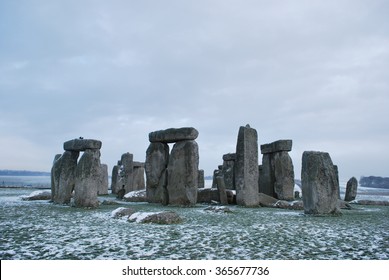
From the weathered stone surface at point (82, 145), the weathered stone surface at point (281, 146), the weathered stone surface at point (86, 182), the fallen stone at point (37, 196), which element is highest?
the weathered stone surface at point (281, 146)

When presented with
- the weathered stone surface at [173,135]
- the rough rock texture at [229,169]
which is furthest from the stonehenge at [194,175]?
the rough rock texture at [229,169]

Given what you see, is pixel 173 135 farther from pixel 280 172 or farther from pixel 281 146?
pixel 280 172

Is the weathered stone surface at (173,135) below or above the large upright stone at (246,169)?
above

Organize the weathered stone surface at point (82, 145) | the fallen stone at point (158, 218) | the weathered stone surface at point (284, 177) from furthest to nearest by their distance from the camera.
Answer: the weathered stone surface at point (284, 177)
the weathered stone surface at point (82, 145)
the fallen stone at point (158, 218)

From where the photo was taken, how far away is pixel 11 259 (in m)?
4.93

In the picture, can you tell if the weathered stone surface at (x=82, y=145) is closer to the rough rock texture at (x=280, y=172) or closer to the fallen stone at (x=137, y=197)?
the fallen stone at (x=137, y=197)

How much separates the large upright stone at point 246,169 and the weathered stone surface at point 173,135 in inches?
98.5

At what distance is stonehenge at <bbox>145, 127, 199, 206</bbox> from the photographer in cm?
1555

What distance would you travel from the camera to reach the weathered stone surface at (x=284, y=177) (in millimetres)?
19812

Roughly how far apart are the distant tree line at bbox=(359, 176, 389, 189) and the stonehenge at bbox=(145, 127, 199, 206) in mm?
82571

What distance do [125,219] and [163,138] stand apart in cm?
794

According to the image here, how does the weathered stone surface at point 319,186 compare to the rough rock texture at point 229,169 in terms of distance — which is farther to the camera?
the rough rock texture at point 229,169

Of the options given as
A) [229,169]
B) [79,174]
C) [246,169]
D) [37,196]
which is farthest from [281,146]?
[37,196]
